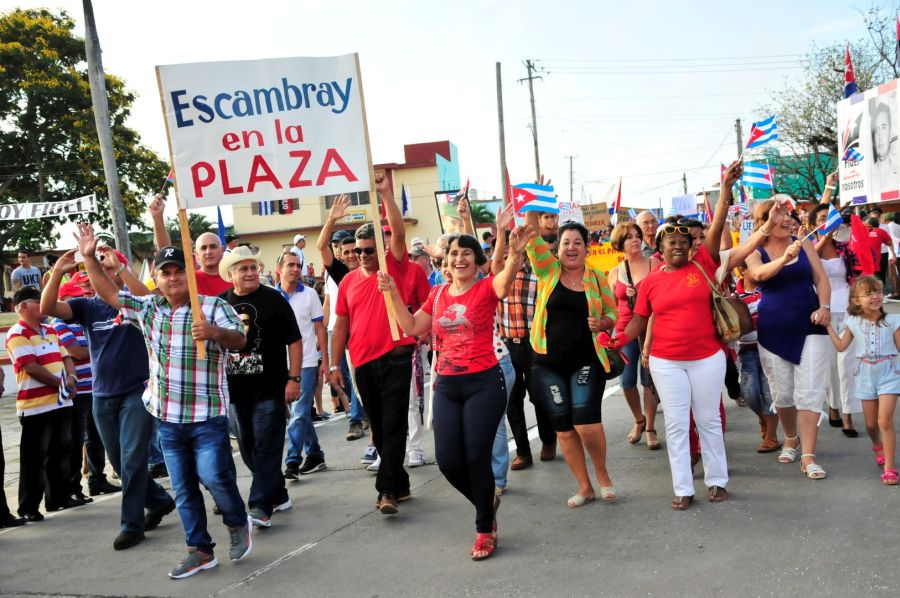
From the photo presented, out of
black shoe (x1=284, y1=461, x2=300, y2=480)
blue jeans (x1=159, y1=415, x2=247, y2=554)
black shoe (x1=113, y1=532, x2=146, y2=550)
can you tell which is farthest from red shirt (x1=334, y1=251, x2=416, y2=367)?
black shoe (x1=113, y1=532, x2=146, y2=550)

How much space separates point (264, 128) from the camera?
19.9 feet

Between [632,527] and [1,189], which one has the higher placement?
[1,189]

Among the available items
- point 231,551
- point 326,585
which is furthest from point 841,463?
Answer: point 231,551

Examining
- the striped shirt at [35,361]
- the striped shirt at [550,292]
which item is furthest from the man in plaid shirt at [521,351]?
the striped shirt at [35,361]

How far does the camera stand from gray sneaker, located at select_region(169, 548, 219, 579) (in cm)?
527

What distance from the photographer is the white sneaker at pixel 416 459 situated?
25.4 ft

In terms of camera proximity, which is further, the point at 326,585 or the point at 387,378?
the point at 387,378

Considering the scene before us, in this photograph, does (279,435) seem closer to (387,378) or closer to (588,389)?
(387,378)

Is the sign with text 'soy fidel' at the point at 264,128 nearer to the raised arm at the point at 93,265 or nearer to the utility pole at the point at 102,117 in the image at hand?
the raised arm at the point at 93,265

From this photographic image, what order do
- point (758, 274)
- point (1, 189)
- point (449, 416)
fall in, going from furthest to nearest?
point (1, 189), point (758, 274), point (449, 416)

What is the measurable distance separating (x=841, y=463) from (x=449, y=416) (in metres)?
3.18

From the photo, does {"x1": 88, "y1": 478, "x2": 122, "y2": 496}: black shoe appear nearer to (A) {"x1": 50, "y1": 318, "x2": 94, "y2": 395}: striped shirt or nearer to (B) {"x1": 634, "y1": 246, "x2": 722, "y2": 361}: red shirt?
(A) {"x1": 50, "y1": 318, "x2": 94, "y2": 395}: striped shirt

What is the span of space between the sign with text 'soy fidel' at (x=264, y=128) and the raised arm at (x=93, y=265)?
0.64 m

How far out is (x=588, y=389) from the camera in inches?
234
